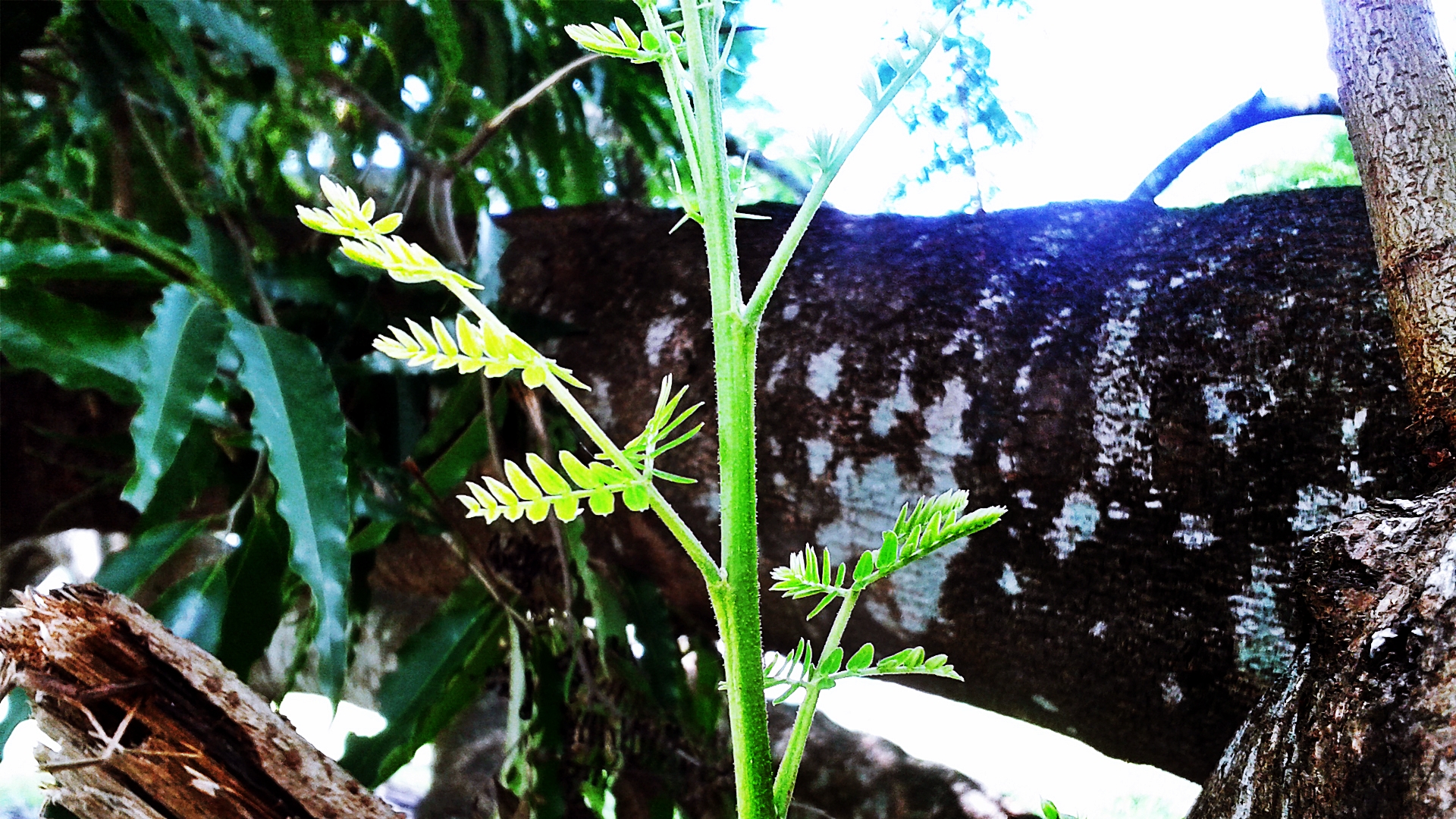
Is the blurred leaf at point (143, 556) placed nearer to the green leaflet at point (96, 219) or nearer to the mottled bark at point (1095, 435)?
the green leaflet at point (96, 219)

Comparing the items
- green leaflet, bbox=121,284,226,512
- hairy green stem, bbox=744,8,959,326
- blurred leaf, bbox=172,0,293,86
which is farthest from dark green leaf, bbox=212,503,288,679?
hairy green stem, bbox=744,8,959,326

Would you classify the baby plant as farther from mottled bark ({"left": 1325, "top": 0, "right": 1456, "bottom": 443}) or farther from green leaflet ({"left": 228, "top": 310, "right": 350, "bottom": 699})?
green leaflet ({"left": 228, "top": 310, "right": 350, "bottom": 699})

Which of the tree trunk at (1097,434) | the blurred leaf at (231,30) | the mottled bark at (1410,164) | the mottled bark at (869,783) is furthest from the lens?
the mottled bark at (869,783)

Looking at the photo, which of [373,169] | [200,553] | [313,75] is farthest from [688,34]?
[200,553]

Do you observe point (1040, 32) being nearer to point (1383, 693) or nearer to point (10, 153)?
point (1383, 693)

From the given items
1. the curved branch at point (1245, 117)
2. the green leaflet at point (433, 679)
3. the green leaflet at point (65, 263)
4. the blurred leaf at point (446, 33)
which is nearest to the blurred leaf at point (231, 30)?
the blurred leaf at point (446, 33)

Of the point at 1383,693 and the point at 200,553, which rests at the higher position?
the point at 1383,693
